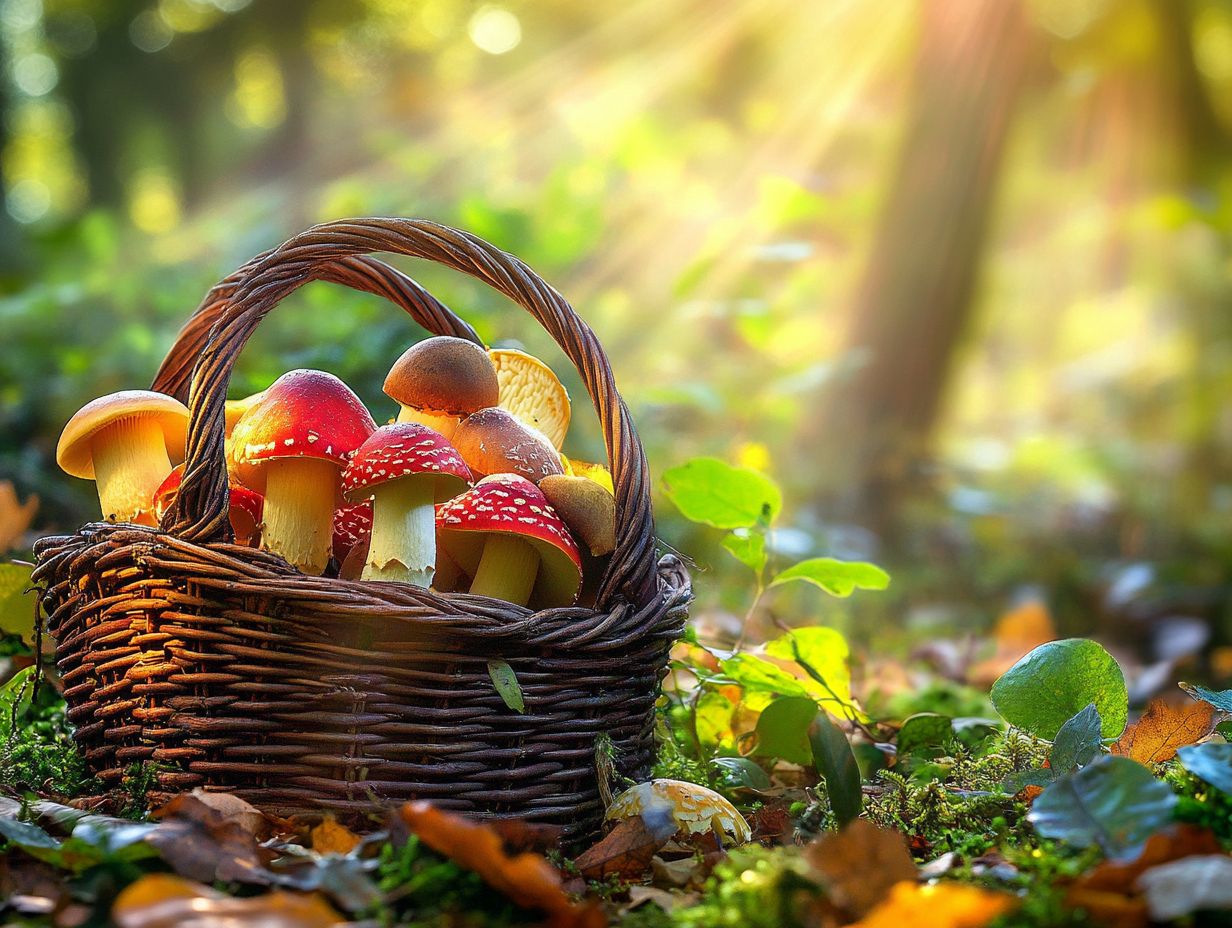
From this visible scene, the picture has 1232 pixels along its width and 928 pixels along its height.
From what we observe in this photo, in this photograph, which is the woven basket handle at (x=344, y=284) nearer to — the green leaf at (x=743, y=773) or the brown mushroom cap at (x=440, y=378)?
the brown mushroom cap at (x=440, y=378)

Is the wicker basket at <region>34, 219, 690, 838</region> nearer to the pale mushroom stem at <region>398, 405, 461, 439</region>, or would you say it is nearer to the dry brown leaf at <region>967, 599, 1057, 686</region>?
the pale mushroom stem at <region>398, 405, 461, 439</region>

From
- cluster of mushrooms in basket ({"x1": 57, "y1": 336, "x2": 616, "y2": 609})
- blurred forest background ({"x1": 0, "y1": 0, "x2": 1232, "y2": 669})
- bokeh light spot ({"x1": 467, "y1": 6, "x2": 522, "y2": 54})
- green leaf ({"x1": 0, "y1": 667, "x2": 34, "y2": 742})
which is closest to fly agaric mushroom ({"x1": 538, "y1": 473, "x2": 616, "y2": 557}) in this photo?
cluster of mushrooms in basket ({"x1": 57, "y1": 336, "x2": 616, "y2": 609})

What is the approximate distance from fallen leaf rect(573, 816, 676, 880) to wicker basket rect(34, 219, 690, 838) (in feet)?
0.31

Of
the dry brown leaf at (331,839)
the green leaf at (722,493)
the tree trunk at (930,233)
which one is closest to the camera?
the dry brown leaf at (331,839)

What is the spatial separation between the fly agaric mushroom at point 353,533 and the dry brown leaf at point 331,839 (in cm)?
48

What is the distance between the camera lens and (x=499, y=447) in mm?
1635

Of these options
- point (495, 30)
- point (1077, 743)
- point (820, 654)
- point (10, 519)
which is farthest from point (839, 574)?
point (495, 30)

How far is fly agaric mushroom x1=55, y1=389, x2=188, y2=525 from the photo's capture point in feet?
5.32

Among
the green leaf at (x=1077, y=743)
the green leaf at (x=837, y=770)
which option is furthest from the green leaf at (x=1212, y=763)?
the green leaf at (x=837, y=770)

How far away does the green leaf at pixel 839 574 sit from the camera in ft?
5.86

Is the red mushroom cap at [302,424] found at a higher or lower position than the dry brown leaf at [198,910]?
higher

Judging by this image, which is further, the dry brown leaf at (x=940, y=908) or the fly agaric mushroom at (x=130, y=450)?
the fly agaric mushroom at (x=130, y=450)

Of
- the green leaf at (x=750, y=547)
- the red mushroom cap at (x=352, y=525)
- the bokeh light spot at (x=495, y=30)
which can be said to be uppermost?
the bokeh light spot at (x=495, y=30)

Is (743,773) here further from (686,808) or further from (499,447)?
(499,447)
